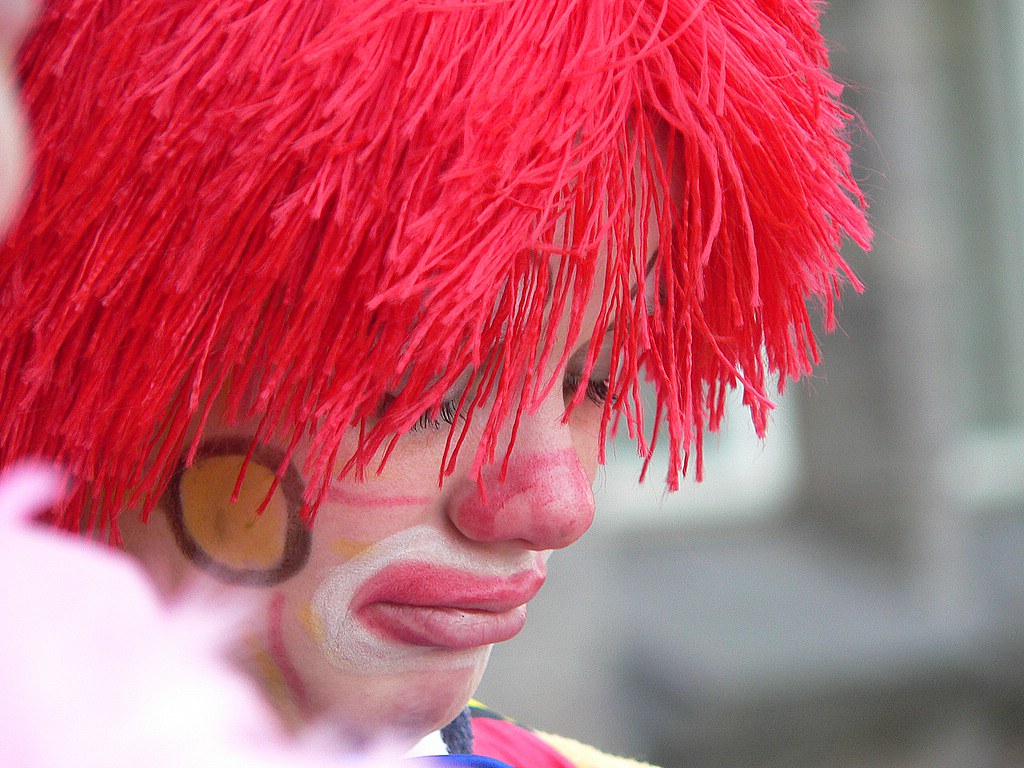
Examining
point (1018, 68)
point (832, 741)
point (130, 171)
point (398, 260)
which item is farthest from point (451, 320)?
point (1018, 68)

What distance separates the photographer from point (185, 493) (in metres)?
0.56

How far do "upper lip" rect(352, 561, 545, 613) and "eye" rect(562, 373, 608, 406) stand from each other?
10cm

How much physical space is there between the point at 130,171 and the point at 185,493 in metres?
0.16

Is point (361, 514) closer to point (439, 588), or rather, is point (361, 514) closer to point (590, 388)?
point (439, 588)

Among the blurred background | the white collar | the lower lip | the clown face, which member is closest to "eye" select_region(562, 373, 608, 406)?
the clown face

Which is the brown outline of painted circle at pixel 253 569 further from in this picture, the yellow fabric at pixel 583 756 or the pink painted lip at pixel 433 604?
the yellow fabric at pixel 583 756

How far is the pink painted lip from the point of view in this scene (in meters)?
0.57

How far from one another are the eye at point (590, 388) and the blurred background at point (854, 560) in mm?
1565

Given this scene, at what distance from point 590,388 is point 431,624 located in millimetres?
161

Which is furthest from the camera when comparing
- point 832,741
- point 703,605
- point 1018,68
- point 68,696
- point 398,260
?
point 1018,68

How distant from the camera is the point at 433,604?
58 centimetres

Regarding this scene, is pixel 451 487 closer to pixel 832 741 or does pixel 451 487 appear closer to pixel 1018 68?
pixel 832 741

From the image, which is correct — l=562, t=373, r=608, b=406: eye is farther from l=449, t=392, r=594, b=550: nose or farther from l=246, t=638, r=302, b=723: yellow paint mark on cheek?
l=246, t=638, r=302, b=723: yellow paint mark on cheek

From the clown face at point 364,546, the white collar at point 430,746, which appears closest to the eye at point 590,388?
the clown face at point 364,546
